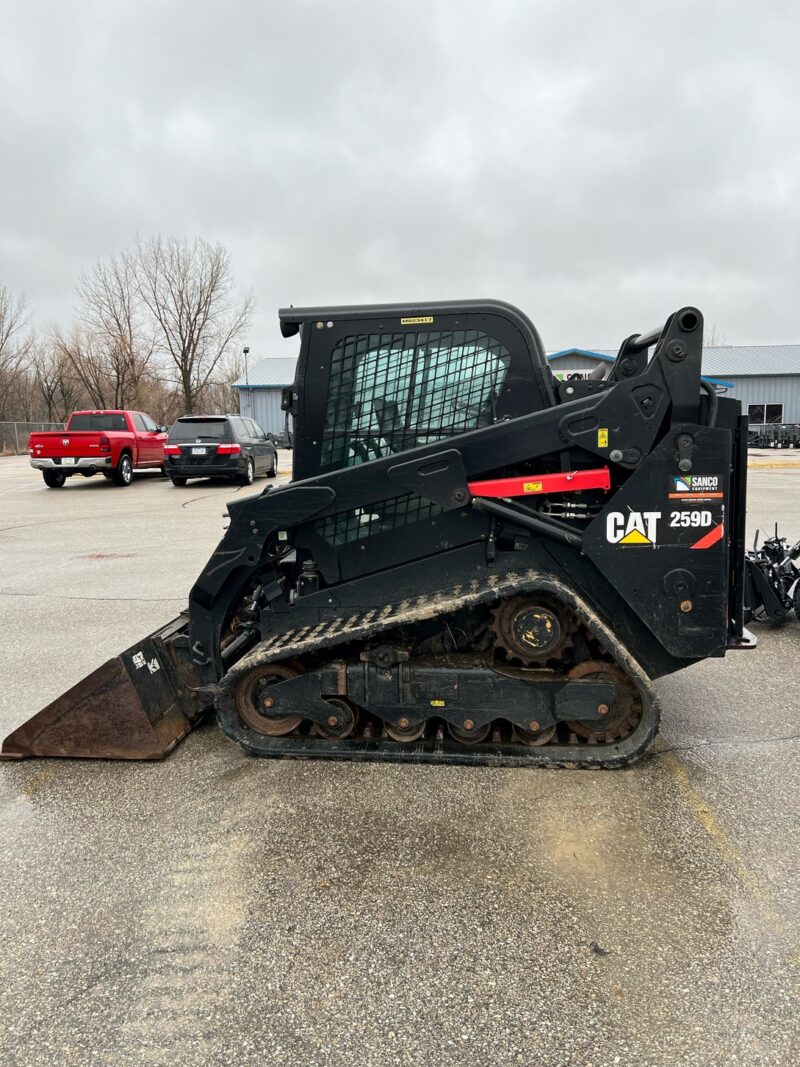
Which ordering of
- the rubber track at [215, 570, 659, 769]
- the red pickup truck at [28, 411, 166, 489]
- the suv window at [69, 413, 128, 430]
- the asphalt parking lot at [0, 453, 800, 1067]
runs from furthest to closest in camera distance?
the suv window at [69, 413, 128, 430] → the red pickup truck at [28, 411, 166, 489] → the rubber track at [215, 570, 659, 769] → the asphalt parking lot at [0, 453, 800, 1067]

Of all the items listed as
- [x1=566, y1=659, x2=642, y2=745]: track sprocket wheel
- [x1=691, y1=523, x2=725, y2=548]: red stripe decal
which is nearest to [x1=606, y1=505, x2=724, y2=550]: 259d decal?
[x1=691, y1=523, x2=725, y2=548]: red stripe decal

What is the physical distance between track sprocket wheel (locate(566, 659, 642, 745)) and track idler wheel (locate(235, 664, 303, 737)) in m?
1.41

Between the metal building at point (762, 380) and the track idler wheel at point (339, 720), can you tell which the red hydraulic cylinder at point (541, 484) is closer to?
the track idler wheel at point (339, 720)

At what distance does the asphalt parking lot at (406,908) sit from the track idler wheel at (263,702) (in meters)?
0.21

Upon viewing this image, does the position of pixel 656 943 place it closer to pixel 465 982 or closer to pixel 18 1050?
pixel 465 982

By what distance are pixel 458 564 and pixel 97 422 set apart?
1709 cm

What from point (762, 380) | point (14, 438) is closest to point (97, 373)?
point (14, 438)

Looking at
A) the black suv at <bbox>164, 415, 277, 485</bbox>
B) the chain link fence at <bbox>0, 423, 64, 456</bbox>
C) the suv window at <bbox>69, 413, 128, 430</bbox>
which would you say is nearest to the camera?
the black suv at <bbox>164, 415, 277, 485</bbox>

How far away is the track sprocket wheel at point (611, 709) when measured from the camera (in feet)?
11.3

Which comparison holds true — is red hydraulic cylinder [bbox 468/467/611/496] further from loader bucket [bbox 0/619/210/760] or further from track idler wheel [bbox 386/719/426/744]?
loader bucket [bbox 0/619/210/760]

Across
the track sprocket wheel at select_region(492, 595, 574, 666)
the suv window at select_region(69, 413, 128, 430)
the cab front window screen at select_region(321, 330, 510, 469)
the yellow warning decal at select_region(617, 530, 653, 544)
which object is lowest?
the track sprocket wheel at select_region(492, 595, 574, 666)

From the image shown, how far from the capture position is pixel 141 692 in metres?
3.76

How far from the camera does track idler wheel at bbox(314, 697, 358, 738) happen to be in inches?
143

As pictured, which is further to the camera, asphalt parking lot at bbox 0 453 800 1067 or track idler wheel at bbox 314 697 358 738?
track idler wheel at bbox 314 697 358 738
